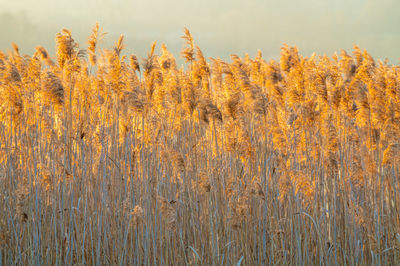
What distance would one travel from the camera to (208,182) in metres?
3.75

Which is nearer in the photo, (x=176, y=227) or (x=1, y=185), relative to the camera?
(x=176, y=227)

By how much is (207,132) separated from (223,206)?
118 cm

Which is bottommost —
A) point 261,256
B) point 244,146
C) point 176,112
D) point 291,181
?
point 261,256

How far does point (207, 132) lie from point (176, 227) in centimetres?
137

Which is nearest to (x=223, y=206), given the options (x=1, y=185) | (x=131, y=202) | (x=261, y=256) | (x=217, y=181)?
(x=217, y=181)

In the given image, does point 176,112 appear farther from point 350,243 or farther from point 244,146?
point 350,243

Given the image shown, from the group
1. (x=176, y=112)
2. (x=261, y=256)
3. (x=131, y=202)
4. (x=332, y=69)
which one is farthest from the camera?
(x=176, y=112)

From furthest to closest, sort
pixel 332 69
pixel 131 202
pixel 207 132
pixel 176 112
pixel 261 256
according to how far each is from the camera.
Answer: pixel 176 112 → pixel 207 132 → pixel 332 69 → pixel 131 202 → pixel 261 256

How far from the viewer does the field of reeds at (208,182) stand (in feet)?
13.1

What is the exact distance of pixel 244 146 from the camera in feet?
13.5

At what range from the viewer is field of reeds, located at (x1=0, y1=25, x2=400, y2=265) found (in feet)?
13.1

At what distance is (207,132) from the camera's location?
5.10m

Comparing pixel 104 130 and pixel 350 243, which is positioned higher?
pixel 104 130

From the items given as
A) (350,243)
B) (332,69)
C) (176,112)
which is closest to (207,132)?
(176,112)
